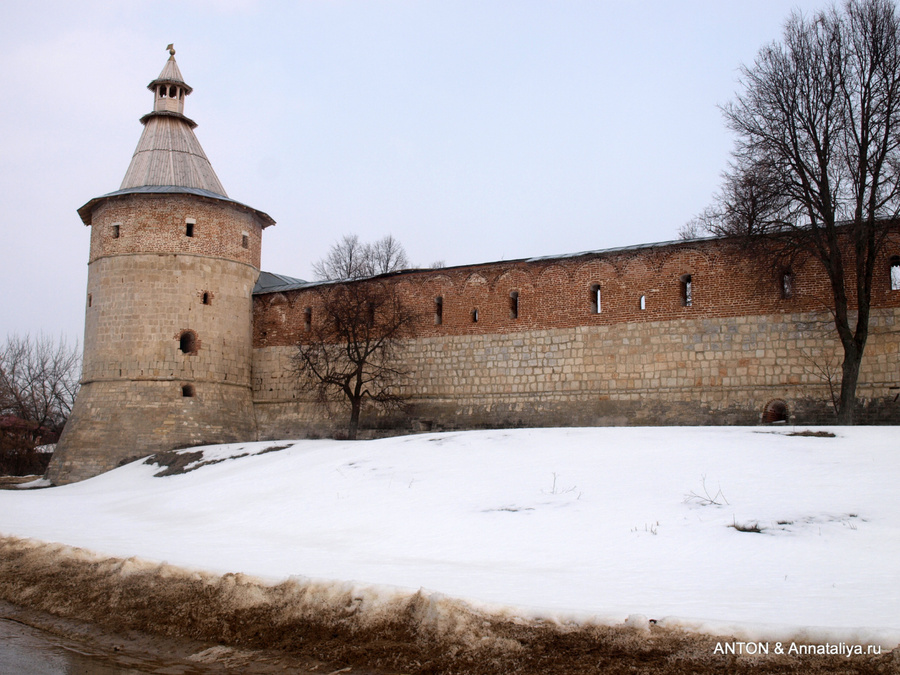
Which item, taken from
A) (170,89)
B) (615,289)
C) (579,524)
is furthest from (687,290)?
(170,89)

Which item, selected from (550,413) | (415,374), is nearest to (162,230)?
(415,374)

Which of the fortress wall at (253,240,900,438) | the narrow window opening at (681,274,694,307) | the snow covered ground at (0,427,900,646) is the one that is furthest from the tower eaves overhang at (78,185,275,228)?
the narrow window opening at (681,274,694,307)

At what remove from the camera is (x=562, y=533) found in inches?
324

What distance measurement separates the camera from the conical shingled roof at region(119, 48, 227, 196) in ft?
75.8

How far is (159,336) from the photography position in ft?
70.5

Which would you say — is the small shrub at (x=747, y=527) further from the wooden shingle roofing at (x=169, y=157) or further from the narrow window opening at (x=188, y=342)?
the wooden shingle roofing at (x=169, y=157)

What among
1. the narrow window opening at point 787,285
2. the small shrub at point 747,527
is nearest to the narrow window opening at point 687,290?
the narrow window opening at point 787,285

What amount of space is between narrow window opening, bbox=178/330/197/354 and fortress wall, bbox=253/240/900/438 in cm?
357

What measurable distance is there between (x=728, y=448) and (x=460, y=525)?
4.27 meters

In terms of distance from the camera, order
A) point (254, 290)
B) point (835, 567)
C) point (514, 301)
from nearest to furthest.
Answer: point (835, 567) → point (514, 301) → point (254, 290)

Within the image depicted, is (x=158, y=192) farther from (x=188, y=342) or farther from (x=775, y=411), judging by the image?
(x=775, y=411)

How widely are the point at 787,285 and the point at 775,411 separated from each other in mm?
2705

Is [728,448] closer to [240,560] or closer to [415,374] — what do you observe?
[240,560]

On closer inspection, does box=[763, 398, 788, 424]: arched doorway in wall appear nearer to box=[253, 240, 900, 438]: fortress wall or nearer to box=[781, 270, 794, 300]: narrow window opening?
box=[253, 240, 900, 438]: fortress wall
